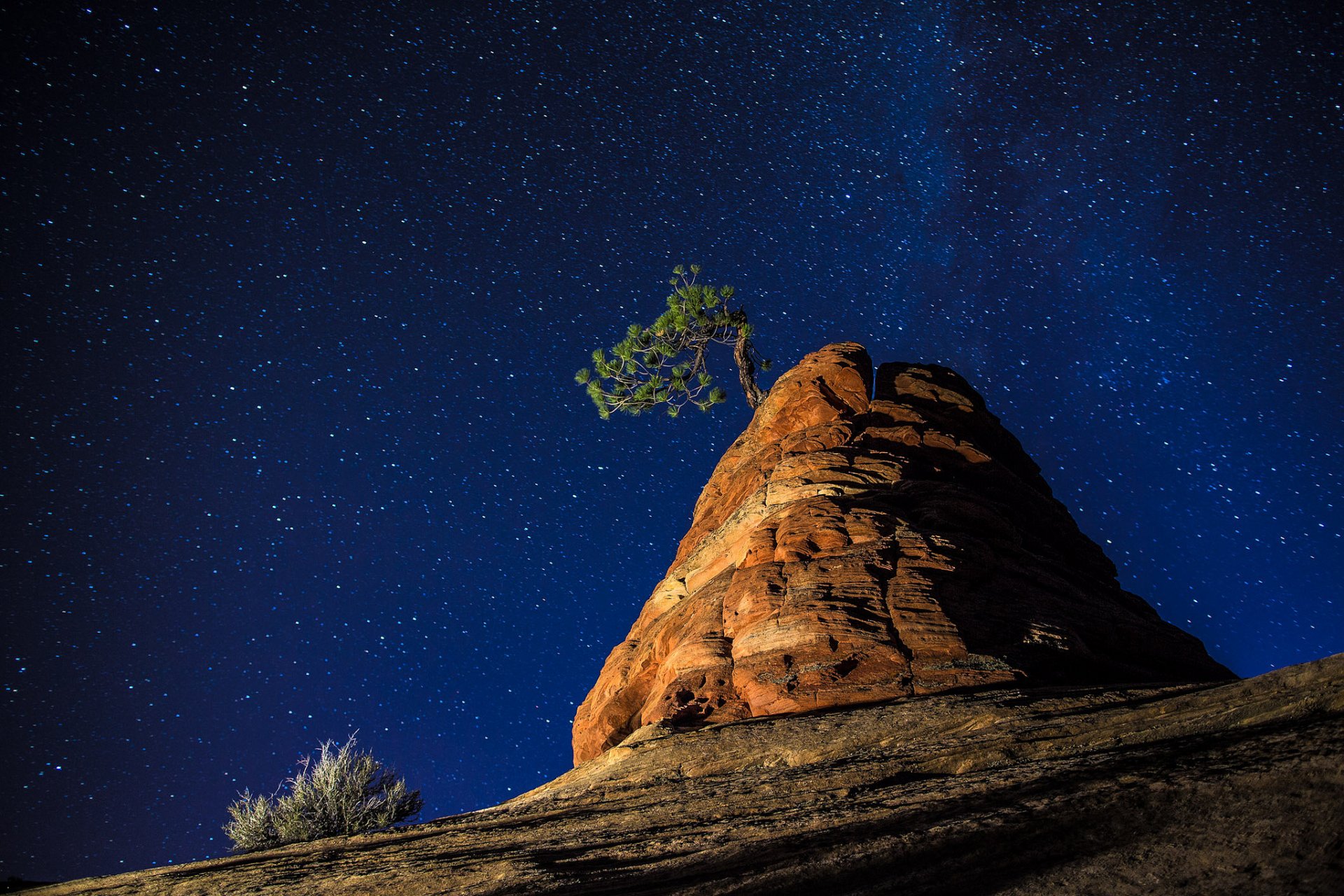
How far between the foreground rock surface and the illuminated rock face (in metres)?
1.39

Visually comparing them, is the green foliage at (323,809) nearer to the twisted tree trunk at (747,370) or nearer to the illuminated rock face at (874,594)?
the illuminated rock face at (874,594)

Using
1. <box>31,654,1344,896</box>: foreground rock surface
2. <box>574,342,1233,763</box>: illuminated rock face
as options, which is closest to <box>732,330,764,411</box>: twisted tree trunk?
<box>574,342,1233,763</box>: illuminated rock face

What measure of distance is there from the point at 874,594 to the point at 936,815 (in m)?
6.56

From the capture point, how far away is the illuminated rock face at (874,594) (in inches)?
418

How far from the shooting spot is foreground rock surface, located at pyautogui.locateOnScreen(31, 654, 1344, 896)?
12.5 ft

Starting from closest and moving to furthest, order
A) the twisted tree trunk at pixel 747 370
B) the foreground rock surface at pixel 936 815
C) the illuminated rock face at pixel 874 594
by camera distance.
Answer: the foreground rock surface at pixel 936 815 < the illuminated rock face at pixel 874 594 < the twisted tree trunk at pixel 747 370

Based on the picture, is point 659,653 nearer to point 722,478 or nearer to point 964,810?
point 722,478

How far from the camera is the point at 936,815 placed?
197 inches

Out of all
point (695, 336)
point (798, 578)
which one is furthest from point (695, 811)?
point (695, 336)

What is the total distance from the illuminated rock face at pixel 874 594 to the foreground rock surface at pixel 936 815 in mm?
1387

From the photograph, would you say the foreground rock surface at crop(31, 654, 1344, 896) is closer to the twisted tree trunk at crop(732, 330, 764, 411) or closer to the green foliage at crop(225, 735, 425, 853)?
the green foliage at crop(225, 735, 425, 853)

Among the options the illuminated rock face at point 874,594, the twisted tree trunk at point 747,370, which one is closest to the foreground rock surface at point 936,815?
the illuminated rock face at point 874,594

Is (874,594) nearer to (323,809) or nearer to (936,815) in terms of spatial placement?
(936,815)

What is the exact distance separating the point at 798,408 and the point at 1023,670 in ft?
37.1
